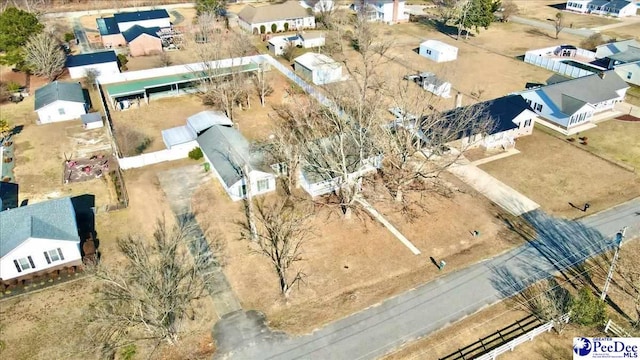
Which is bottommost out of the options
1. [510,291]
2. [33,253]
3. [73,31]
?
[510,291]

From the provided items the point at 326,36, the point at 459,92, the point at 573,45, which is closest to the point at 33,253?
the point at 459,92

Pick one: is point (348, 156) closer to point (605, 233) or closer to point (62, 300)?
point (605, 233)

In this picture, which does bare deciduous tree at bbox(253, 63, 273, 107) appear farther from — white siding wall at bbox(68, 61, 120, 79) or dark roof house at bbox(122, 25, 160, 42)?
dark roof house at bbox(122, 25, 160, 42)

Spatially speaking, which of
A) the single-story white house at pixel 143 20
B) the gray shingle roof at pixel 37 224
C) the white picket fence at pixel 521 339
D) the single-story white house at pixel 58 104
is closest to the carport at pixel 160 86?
the single-story white house at pixel 58 104

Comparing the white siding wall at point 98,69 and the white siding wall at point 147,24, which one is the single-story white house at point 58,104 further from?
the white siding wall at point 147,24

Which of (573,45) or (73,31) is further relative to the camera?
(73,31)

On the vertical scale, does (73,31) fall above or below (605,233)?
above

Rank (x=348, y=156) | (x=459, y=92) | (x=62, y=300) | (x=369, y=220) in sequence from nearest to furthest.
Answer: (x=62, y=300) → (x=369, y=220) → (x=348, y=156) → (x=459, y=92)

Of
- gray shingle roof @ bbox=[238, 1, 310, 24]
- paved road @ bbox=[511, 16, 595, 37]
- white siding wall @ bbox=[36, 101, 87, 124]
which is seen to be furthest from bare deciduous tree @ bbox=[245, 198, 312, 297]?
paved road @ bbox=[511, 16, 595, 37]
